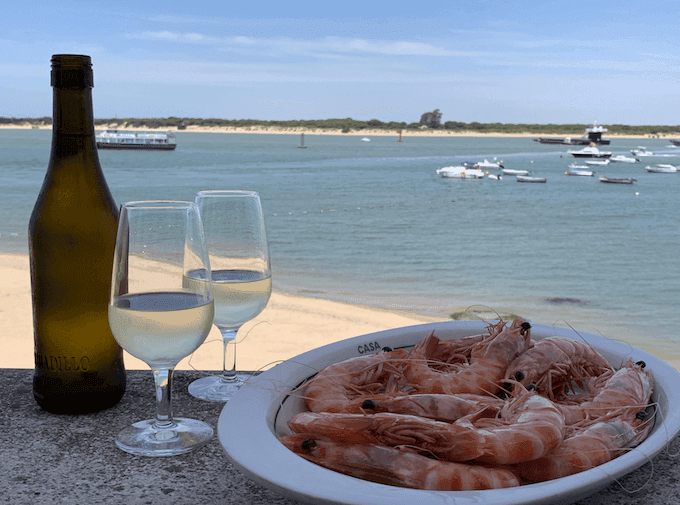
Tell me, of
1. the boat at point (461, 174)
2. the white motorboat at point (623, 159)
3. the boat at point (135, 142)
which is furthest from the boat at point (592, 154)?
the boat at point (135, 142)

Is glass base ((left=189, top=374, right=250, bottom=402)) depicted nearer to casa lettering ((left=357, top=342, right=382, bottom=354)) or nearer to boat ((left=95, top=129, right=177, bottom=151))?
casa lettering ((left=357, top=342, right=382, bottom=354))

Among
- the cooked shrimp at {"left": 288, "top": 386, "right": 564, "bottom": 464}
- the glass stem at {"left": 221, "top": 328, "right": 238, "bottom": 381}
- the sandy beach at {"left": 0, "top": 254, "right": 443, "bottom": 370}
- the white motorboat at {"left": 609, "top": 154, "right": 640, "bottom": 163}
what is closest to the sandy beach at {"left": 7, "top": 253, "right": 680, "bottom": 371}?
the sandy beach at {"left": 0, "top": 254, "right": 443, "bottom": 370}

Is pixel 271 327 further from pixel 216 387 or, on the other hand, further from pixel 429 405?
pixel 429 405

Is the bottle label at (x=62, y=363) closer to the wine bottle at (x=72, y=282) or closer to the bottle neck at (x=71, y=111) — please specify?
the wine bottle at (x=72, y=282)

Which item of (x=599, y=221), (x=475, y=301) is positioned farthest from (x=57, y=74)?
(x=599, y=221)

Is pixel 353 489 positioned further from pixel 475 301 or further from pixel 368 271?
pixel 368 271

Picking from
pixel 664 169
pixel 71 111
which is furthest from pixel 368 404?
pixel 664 169
